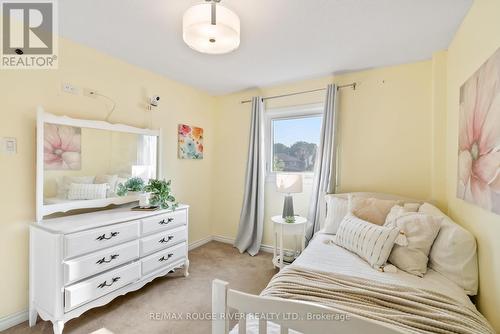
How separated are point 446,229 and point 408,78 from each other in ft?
5.45

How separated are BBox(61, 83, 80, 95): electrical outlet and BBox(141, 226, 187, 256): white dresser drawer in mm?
1458

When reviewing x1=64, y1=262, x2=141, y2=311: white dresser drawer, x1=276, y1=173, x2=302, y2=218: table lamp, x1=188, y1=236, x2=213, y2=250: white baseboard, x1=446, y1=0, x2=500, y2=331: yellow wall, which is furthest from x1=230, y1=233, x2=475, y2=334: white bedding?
x1=188, y1=236, x2=213, y2=250: white baseboard

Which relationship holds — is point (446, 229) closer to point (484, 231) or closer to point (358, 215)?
point (484, 231)

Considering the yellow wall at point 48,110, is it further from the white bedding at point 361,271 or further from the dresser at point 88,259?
the white bedding at point 361,271

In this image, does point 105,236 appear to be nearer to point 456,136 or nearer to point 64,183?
point 64,183

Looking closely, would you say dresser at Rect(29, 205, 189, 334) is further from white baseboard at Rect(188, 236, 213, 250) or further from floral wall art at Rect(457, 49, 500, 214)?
floral wall art at Rect(457, 49, 500, 214)

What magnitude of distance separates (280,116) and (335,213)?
1551 millimetres

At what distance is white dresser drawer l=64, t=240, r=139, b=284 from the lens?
5.33 ft

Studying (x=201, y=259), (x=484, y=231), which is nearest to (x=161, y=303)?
(x=201, y=259)

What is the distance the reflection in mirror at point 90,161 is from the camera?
1884 millimetres

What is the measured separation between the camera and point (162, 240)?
2.28m

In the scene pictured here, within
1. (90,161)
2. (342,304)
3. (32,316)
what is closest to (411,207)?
(342,304)

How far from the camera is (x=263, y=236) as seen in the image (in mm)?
3311

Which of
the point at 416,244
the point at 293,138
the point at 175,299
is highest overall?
the point at 293,138
